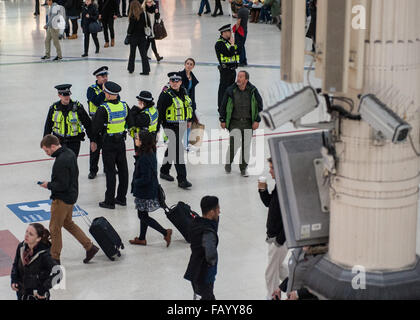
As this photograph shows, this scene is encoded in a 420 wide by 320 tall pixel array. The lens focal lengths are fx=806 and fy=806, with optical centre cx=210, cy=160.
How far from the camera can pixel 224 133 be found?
646 inches

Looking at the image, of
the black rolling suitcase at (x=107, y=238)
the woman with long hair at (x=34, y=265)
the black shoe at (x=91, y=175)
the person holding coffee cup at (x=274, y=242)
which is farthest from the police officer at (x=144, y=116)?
the woman with long hair at (x=34, y=265)

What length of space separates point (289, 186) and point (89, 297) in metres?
3.97

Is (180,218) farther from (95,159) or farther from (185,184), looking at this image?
(95,159)

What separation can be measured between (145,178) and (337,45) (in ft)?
18.1

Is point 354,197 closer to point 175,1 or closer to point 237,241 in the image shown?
point 237,241

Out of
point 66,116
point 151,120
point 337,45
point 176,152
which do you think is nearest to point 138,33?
point 176,152

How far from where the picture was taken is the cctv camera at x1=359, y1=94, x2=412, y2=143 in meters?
5.11

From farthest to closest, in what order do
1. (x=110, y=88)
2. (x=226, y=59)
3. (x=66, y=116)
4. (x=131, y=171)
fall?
(x=226, y=59)
(x=131, y=171)
(x=66, y=116)
(x=110, y=88)

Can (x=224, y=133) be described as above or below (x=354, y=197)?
below

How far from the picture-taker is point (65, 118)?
40.7 feet

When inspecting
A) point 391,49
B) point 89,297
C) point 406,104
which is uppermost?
point 391,49

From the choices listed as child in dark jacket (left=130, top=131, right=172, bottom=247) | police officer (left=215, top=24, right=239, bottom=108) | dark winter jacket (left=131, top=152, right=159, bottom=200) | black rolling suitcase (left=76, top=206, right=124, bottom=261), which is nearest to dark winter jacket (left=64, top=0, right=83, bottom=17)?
police officer (left=215, top=24, right=239, bottom=108)

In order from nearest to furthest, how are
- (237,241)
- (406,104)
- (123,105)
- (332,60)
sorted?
(332,60) → (406,104) → (237,241) → (123,105)

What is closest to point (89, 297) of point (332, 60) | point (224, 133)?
point (332, 60)
